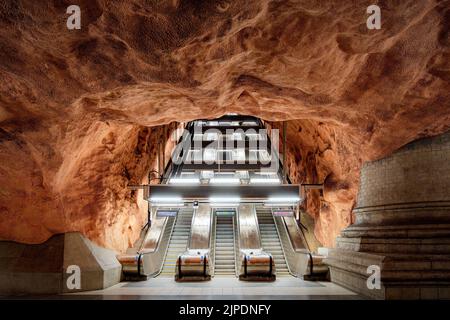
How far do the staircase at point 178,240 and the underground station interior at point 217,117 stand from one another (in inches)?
5.1

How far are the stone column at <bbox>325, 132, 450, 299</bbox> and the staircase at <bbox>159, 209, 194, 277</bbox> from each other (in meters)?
5.49

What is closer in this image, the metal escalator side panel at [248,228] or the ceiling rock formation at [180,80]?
the ceiling rock formation at [180,80]

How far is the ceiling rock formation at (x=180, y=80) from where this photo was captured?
446 centimetres

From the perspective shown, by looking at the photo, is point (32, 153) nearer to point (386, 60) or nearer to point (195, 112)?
point (195, 112)

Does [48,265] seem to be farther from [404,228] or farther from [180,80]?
[404,228]

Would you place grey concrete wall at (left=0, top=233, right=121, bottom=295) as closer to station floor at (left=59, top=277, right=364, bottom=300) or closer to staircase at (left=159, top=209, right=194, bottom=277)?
station floor at (left=59, top=277, right=364, bottom=300)

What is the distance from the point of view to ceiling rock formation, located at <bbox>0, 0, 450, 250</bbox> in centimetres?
446

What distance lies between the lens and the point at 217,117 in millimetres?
8180

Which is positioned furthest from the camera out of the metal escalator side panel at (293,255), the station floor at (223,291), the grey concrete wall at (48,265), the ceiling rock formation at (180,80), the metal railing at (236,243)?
the metal railing at (236,243)

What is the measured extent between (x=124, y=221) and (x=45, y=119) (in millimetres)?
5346

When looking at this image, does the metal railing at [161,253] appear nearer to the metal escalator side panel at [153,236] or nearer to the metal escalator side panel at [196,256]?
the metal escalator side panel at [153,236]

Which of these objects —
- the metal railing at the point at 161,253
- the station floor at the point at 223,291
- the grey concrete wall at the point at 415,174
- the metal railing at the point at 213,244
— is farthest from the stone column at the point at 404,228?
the metal railing at the point at 161,253

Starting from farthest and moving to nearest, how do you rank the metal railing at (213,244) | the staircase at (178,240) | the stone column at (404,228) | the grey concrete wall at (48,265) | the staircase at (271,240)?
1. the staircase at (178,240)
2. the staircase at (271,240)
3. the metal railing at (213,244)
4. the grey concrete wall at (48,265)
5. the stone column at (404,228)
